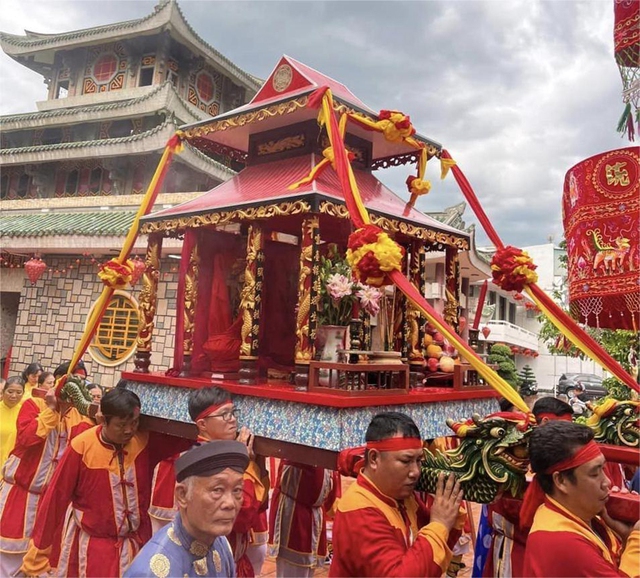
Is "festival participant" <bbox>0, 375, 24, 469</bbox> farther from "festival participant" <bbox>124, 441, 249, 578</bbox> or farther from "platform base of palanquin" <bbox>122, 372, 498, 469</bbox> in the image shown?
"festival participant" <bbox>124, 441, 249, 578</bbox>

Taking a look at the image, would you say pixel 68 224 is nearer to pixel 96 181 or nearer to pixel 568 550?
pixel 96 181

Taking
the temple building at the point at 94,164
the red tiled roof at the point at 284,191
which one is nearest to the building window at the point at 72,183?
the temple building at the point at 94,164

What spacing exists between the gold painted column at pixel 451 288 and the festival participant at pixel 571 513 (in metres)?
3.15

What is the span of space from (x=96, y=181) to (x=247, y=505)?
14.1 m

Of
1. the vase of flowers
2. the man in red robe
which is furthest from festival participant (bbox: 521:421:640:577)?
the vase of flowers

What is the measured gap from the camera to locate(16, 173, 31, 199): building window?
16062mm

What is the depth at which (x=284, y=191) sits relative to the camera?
4.21 m

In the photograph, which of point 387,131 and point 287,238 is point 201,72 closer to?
point 287,238

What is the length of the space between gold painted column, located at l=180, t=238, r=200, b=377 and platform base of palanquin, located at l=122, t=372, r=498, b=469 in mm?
493

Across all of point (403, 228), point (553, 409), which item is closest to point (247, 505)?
point (553, 409)

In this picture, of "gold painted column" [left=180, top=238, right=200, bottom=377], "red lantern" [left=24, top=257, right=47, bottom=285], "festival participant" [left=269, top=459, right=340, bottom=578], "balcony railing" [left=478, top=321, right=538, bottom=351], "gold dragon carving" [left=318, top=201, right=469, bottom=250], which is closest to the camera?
"gold dragon carving" [left=318, top=201, right=469, bottom=250]

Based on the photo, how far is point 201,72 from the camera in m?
17.1

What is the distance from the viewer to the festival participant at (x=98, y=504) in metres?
3.38

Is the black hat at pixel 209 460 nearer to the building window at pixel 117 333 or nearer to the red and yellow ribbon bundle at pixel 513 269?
the red and yellow ribbon bundle at pixel 513 269
